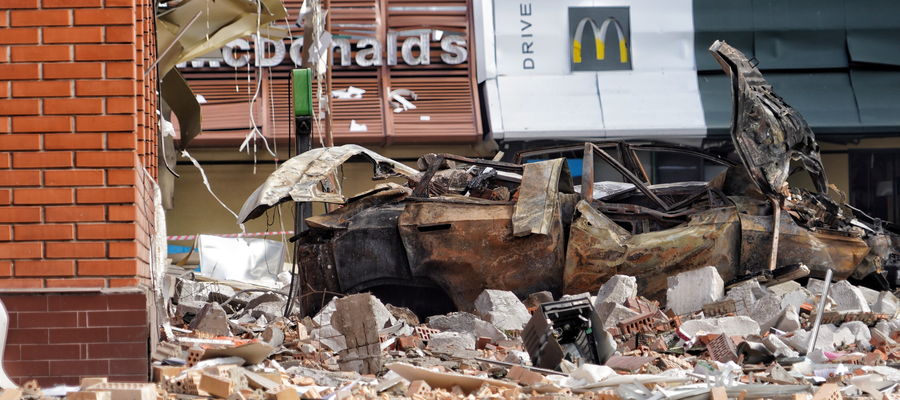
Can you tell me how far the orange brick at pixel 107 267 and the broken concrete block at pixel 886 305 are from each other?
22.1ft

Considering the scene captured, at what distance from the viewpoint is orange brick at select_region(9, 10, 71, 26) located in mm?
5266

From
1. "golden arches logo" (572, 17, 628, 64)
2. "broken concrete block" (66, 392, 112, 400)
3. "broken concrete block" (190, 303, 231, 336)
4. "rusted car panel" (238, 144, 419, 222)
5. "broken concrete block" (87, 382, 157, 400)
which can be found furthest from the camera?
"golden arches logo" (572, 17, 628, 64)

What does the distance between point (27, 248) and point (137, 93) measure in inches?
34.1

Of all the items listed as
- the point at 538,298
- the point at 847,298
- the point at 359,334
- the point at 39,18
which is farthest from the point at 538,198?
the point at 39,18

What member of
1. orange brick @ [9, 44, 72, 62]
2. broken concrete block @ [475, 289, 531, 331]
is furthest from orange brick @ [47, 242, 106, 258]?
broken concrete block @ [475, 289, 531, 331]

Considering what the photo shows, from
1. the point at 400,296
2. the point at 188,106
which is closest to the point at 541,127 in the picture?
the point at 188,106

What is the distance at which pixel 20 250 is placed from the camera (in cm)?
520

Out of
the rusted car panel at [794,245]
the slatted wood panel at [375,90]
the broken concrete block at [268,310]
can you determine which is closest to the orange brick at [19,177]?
the broken concrete block at [268,310]

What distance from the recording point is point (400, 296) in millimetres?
10062

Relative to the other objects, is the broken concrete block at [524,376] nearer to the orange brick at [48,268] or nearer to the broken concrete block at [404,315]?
the orange brick at [48,268]

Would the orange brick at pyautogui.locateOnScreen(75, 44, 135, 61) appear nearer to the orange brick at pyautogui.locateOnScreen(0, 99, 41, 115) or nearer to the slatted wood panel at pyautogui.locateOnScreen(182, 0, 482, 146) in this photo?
the orange brick at pyautogui.locateOnScreen(0, 99, 41, 115)

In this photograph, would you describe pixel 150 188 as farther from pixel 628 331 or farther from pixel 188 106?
pixel 188 106

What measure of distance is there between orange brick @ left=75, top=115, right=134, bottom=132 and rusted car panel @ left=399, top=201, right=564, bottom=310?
4.71m

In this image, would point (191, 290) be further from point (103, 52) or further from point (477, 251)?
point (103, 52)
